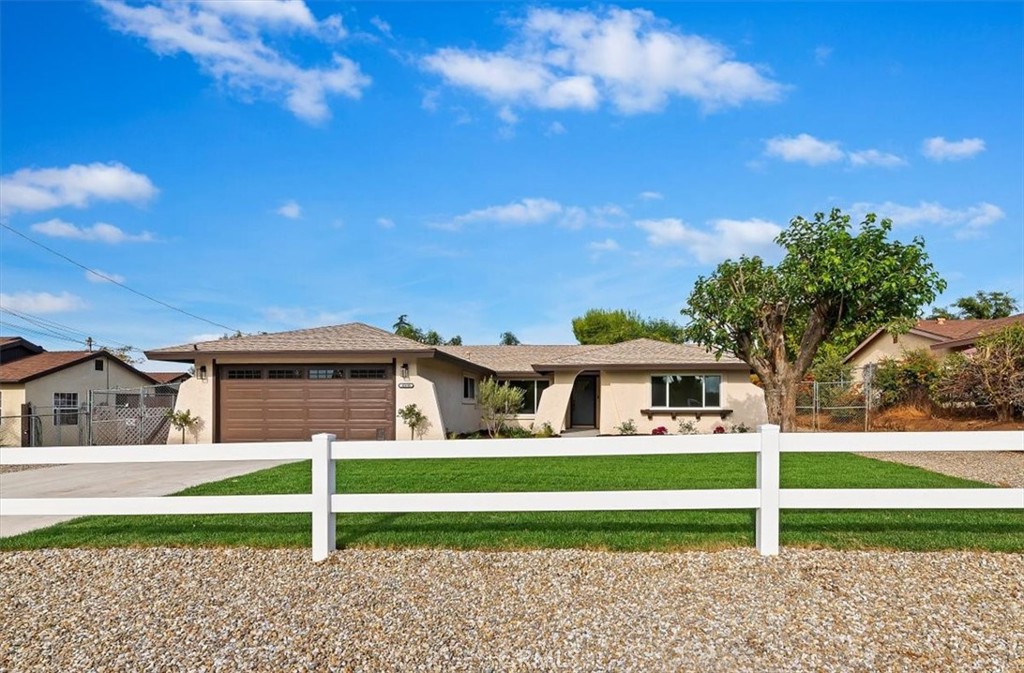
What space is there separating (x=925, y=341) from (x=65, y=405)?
34.9 m

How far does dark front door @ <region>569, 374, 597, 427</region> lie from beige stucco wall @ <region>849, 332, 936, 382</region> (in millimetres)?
10585

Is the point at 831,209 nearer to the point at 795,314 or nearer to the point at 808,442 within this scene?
the point at 795,314

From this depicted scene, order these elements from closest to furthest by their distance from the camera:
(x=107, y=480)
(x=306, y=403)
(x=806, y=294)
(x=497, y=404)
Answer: (x=107, y=480)
(x=806, y=294)
(x=306, y=403)
(x=497, y=404)

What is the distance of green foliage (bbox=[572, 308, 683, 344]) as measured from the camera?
5231 centimetres

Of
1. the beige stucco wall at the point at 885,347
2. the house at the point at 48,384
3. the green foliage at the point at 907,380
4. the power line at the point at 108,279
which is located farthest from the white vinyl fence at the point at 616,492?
the power line at the point at 108,279

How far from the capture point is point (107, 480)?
11.6m

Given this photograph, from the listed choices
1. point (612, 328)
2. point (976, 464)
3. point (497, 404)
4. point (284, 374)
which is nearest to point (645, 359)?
point (497, 404)

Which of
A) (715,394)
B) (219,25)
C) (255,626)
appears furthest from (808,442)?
(715,394)

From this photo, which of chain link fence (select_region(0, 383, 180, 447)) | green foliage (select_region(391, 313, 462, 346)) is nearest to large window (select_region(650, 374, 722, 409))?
chain link fence (select_region(0, 383, 180, 447))

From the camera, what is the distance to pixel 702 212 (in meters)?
20.8

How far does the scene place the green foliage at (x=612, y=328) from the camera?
52.3 metres

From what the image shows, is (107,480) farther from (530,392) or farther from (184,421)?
(530,392)

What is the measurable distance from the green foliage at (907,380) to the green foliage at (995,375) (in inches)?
67.3

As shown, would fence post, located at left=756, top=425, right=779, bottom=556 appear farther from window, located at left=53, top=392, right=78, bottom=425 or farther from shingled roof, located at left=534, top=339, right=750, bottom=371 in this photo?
window, located at left=53, top=392, right=78, bottom=425
